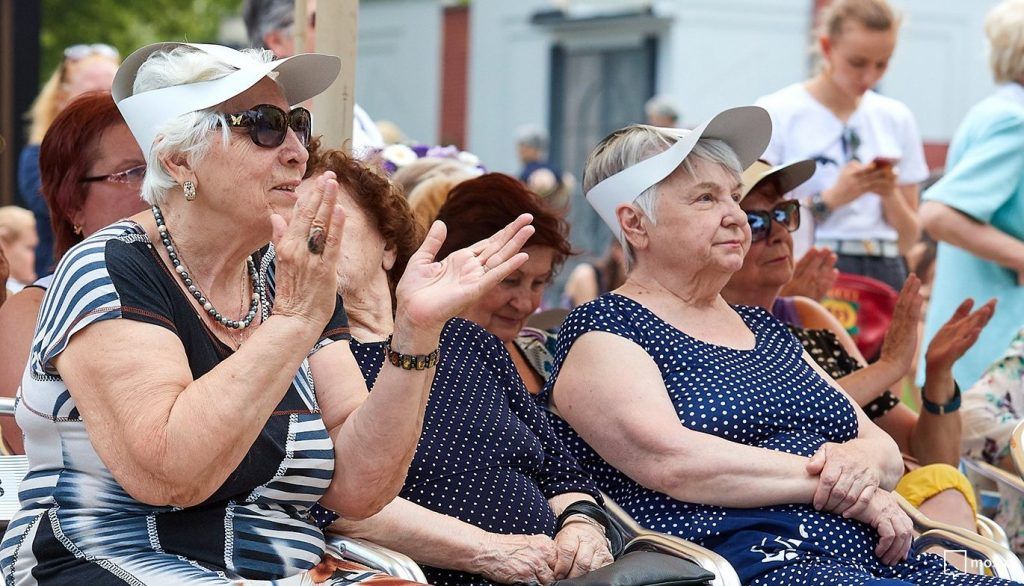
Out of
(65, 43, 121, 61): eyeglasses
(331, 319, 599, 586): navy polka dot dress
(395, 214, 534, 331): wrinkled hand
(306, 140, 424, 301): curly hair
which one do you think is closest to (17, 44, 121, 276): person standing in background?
(65, 43, 121, 61): eyeglasses

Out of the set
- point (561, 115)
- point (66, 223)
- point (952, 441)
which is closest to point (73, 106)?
point (66, 223)

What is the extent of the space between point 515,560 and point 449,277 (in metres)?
0.87

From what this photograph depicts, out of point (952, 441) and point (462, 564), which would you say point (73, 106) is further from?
point (952, 441)

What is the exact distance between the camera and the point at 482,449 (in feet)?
11.1

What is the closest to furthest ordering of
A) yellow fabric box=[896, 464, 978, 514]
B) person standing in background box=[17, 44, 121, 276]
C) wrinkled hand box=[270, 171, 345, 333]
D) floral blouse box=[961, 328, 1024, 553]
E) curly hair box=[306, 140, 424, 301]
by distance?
wrinkled hand box=[270, 171, 345, 333], curly hair box=[306, 140, 424, 301], yellow fabric box=[896, 464, 978, 514], floral blouse box=[961, 328, 1024, 553], person standing in background box=[17, 44, 121, 276]

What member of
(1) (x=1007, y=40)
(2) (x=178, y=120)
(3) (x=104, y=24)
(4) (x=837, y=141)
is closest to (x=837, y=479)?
(2) (x=178, y=120)

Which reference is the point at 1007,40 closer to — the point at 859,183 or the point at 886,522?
the point at 859,183

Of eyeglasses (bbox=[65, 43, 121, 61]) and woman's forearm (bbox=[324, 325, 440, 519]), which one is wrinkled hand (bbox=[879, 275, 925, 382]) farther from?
eyeglasses (bbox=[65, 43, 121, 61])

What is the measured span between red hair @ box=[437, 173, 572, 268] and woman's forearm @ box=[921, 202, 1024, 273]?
1829 mm

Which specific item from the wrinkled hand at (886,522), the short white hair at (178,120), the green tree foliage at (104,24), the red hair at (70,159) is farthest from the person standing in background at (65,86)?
the green tree foliage at (104,24)

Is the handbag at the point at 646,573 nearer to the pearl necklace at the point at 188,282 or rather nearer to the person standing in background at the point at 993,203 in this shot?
the pearl necklace at the point at 188,282

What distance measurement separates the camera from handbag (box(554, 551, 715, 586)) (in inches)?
115

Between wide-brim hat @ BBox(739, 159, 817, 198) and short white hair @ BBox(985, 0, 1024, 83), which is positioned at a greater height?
short white hair @ BBox(985, 0, 1024, 83)

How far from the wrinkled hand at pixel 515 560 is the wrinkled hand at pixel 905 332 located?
1.53m
